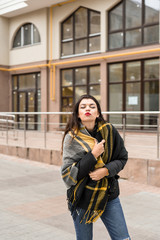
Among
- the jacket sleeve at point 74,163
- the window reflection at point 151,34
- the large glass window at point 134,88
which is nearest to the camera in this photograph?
the jacket sleeve at point 74,163

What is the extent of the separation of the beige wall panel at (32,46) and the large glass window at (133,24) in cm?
419

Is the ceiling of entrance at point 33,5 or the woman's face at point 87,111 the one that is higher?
Result: the ceiling of entrance at point 33,5

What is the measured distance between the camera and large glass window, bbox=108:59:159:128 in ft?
48.4

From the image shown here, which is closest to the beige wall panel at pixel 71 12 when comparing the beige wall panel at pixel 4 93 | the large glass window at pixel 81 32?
the large glass window at pixel 81 32

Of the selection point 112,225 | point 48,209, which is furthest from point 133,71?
point 112,225

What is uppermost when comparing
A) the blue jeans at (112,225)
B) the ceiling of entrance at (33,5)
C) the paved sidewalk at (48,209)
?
the ceiling of entrance at (33,5)

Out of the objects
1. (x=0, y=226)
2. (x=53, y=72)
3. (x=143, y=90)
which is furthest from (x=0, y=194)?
(x=53, y=72)

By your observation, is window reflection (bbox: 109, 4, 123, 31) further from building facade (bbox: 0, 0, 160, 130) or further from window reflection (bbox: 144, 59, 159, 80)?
window reflection (bbox: 144, 59, 159, 80)

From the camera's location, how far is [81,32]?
1738cm

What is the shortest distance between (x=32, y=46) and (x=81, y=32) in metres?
3.34

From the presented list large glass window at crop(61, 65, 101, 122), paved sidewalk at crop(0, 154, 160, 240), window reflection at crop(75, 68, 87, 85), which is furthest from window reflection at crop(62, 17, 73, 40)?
paved sidewalk at crop(0, 154, 160, 240)

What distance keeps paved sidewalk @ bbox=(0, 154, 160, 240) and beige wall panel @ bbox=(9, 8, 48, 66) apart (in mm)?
11203

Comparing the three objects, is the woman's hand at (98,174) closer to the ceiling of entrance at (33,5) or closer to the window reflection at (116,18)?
the window reflection at (116,18)

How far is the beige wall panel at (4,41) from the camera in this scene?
20.2 meters
